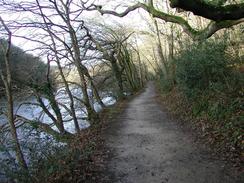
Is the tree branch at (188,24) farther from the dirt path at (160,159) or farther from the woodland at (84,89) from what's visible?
the dirt path at (160,159)

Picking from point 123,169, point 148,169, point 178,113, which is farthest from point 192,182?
point 178,113

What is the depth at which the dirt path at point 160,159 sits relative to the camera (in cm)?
643

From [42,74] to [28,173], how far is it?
351 inches

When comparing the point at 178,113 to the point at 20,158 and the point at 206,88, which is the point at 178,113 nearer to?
the point at 206,88

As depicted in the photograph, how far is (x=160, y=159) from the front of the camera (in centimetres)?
783

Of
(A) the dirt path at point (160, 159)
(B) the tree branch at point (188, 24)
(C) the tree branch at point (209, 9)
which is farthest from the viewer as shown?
(B) the tree branch at point (188, 24)

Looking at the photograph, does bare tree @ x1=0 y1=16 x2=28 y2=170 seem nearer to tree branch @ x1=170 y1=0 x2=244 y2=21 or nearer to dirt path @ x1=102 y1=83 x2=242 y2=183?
dirt path @ x1=102 y1=83 x2=242 y2=183

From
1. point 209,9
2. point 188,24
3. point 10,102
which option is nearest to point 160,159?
point 209,9

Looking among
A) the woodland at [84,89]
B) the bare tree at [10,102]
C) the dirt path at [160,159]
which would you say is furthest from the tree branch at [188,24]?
the bare tree at [10,102]

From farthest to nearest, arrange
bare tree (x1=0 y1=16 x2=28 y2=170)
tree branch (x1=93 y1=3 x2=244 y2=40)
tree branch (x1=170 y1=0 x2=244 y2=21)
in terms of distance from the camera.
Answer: tree branch (x1=93 y1=3 x2=244 y2=40) → bare tree (x1=0 y1=16 x2=28 y2=170) → tree branch (x1=170 y1=0 x2=244 y2=21)

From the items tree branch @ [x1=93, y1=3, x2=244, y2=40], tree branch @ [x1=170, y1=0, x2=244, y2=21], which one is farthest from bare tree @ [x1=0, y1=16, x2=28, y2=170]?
tree branch @ [x1=93, y1=3, x2=244, y2=40]

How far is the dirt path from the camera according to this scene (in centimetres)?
643

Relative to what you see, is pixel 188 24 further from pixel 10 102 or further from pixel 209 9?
pixel 10 102

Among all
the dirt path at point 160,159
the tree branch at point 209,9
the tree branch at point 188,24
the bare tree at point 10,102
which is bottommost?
the dirt path at point 160,159
